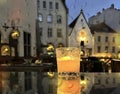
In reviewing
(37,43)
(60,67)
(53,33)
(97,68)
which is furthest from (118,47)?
(60,67)

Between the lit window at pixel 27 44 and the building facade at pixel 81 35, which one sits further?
the building facade at pixel 81 35

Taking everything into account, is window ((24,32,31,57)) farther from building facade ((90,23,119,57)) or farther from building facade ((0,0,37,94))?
building facade ((90,23,119,57))

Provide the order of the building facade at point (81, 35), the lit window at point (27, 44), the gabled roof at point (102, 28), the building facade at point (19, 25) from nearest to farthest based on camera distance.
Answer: the building facade at point (19, 25)
the lit window at point (27, 44)
the building facade at point (81, 35)
the gabled roof at point (102, 28)

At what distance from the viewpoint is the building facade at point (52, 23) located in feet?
134

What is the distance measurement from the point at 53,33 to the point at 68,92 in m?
40.3

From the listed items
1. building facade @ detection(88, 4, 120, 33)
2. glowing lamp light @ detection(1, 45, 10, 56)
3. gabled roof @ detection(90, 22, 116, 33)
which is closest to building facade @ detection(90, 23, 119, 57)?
gabled roof @ detection(90, 22, 116, 33)

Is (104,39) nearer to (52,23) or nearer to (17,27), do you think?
(52,23)

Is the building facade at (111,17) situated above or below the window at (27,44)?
above

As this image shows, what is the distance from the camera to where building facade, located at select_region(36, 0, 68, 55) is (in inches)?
1603

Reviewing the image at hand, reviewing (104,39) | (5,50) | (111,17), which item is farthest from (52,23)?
(5,50)

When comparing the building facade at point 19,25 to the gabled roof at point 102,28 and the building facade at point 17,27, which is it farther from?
the gabled roof at point 102,28

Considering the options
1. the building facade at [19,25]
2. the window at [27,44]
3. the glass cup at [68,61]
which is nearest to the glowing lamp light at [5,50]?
the building facade at [19,25]

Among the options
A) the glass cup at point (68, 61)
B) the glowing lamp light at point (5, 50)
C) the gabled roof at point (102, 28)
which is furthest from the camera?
the gabled roof at point (102, 28)

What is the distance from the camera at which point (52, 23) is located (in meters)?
41.7
